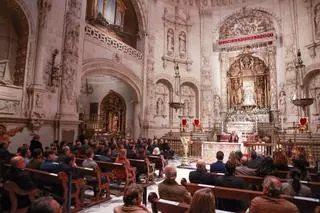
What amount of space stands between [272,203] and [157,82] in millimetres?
14222

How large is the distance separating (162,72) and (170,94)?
159 cm

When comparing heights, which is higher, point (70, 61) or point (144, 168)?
point (70, 61)

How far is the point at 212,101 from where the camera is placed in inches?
681

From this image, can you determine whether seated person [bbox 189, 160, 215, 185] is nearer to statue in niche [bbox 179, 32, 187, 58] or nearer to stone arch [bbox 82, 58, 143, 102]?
stone arch [bbox 82, 58, 143, 102]

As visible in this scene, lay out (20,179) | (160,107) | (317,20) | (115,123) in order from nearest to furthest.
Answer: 1. (20,179)
2. (317,20)
3. (115,123)
4. (160,107)

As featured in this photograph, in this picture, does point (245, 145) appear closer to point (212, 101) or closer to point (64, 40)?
point (212, 101)

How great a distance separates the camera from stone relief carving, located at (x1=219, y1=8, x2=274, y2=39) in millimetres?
16977

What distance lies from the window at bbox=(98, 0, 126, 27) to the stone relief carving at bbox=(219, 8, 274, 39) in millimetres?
7475

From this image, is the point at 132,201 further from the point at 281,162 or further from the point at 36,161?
the point at 281,162

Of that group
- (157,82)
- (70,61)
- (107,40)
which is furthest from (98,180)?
(157,82)

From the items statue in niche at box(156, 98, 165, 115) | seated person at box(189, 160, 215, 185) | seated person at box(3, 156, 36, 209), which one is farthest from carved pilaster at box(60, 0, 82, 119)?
statue in niche at box(156, 98, 165, 115)

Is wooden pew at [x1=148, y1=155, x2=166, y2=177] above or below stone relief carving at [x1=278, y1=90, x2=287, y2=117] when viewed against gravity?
below

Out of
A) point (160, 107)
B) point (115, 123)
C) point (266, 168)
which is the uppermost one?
point (160, 107)

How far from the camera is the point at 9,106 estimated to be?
784cm
